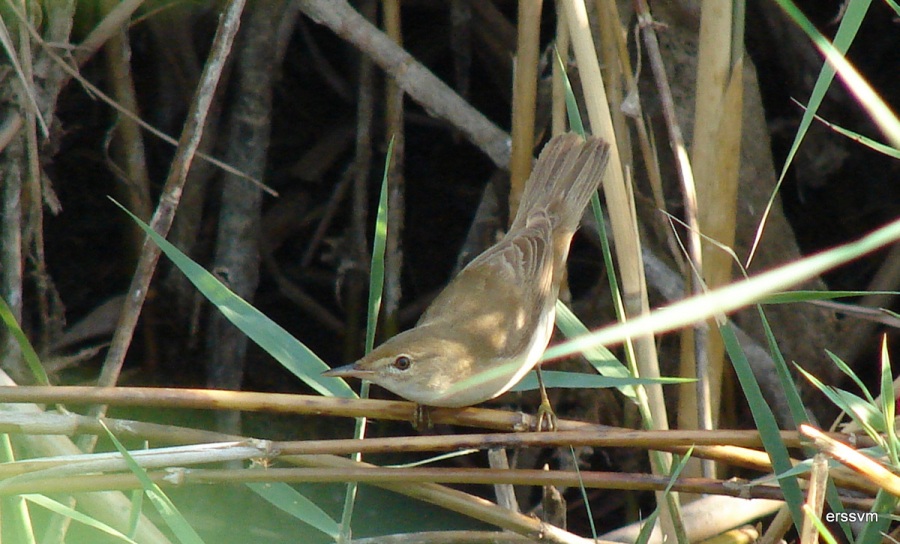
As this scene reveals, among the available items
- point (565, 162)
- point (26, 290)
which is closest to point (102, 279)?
point (26, 290)

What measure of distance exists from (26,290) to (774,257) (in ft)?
8.29

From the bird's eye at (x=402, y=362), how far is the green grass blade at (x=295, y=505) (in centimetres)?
46

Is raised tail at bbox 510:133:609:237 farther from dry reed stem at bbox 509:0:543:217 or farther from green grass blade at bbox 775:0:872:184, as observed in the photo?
green grass blade at bbox 775:0:872:184

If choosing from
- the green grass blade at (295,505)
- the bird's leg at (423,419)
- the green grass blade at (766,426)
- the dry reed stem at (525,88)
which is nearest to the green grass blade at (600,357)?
the bird's leg at (423,419)

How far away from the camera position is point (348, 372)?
193cm

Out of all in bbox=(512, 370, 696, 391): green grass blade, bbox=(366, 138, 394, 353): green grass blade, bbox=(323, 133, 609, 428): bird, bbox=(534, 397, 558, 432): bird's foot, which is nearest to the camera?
bbox=(512, 370, 696, 391): green grass blade

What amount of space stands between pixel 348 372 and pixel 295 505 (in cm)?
32

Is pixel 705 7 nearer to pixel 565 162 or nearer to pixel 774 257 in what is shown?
pixel 565 162

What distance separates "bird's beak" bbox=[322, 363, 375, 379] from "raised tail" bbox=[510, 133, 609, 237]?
2.46 feet

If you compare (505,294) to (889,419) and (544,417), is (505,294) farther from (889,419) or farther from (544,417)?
(889,419)

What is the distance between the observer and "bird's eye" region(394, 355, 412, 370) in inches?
83.6

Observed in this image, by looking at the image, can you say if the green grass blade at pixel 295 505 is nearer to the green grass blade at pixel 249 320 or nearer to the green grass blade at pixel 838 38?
the green grass blade at pixel 249 320

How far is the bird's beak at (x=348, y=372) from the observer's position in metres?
1.84

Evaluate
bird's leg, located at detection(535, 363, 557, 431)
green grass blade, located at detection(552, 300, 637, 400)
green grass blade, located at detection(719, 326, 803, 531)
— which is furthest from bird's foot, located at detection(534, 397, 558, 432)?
green grass blade, located at detection(719, 326, 803, 531)
